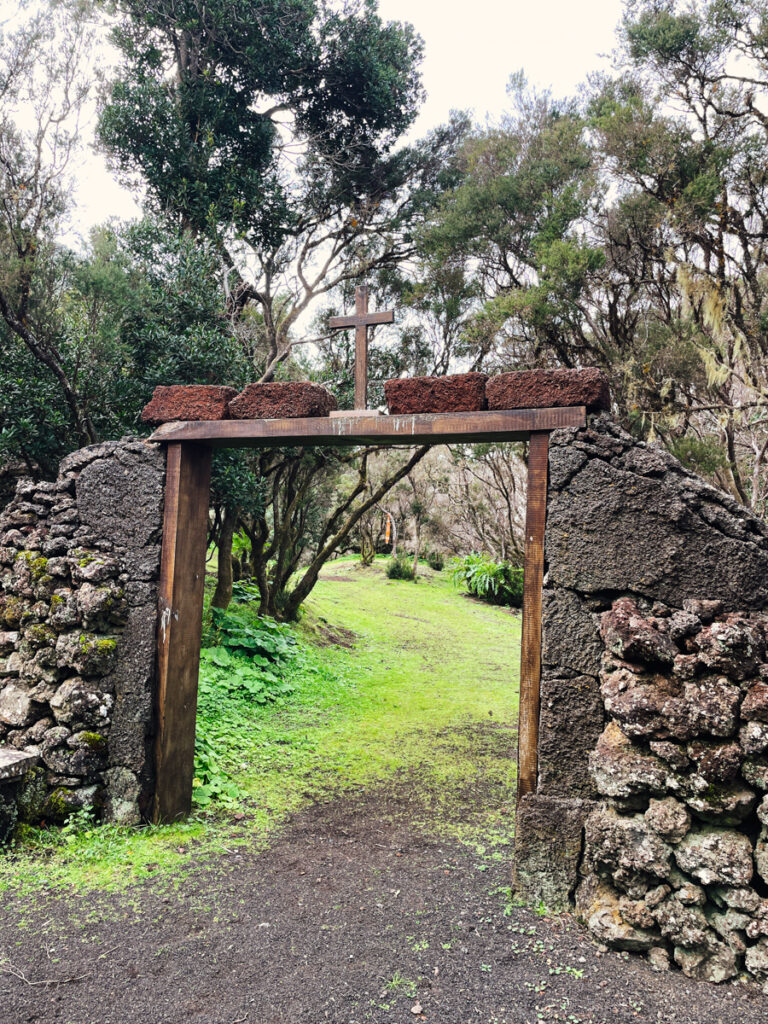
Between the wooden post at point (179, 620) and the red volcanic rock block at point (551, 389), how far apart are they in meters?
2.07

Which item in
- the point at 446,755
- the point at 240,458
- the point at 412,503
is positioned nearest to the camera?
the point at 446,755

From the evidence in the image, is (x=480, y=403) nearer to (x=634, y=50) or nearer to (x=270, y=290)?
(x=270, y=290)

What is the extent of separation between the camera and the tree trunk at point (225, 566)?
28.8 feet

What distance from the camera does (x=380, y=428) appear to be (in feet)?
12.7

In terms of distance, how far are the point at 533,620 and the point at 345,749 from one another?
3284 mm

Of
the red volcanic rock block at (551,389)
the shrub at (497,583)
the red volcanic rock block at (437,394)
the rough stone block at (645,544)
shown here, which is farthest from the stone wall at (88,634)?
the shrub at (497,583)

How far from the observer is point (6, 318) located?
638cm

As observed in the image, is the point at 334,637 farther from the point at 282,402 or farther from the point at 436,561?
the point at 436,561

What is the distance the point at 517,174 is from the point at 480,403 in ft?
23.5

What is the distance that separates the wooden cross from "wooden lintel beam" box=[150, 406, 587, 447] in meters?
0.18

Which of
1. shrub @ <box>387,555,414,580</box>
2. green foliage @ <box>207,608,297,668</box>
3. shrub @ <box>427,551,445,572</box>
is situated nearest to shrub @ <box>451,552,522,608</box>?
shrub @ <box>387,555,414,580</box>

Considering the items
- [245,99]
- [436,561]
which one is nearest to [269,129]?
[245,99]

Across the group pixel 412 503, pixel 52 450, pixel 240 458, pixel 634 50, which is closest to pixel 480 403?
pixel 240 458

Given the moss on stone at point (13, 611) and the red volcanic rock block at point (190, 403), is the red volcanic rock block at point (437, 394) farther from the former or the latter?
the moss on stone at point (13, 611)
